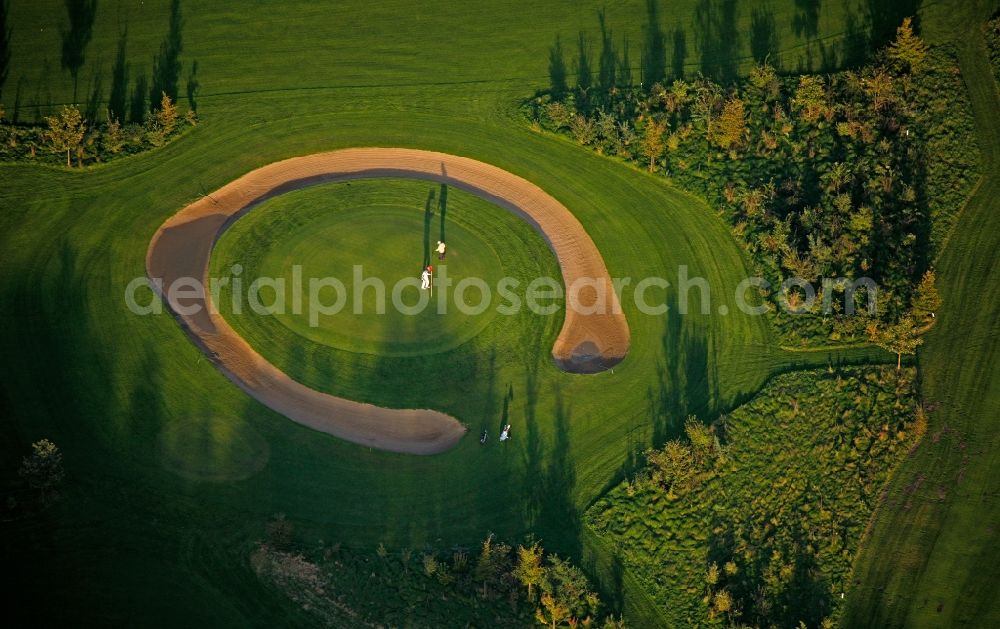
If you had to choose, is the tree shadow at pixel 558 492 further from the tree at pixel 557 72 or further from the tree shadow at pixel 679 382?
the tree at pixel 557 72

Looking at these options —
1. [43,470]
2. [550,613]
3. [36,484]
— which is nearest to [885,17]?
[550,613]

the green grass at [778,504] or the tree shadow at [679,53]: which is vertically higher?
the tree shadow at [679,53]

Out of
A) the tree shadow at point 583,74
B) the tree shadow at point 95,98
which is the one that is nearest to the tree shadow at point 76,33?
the tree shadow at point 95,98

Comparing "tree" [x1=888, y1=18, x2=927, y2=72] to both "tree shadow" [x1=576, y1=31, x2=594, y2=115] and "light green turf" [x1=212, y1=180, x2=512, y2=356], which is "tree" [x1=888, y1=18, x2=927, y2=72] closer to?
"tree shadow" [x1=576, y1=31, x2=594, y2=115]

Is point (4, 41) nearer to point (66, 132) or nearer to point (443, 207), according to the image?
point (66, 132)

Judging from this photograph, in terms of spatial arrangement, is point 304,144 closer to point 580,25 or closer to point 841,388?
point 580,25
